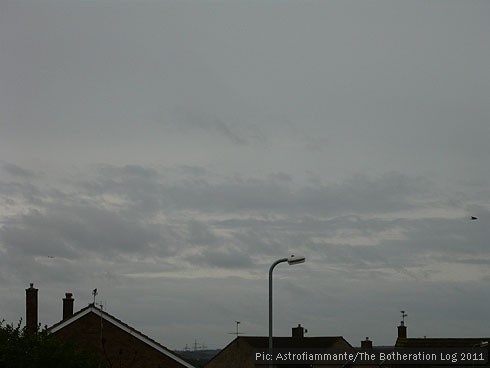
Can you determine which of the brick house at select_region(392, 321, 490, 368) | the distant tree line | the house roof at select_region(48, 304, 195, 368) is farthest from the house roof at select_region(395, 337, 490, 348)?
the distant tree line

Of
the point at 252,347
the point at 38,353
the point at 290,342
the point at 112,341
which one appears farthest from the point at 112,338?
the point at 290,342

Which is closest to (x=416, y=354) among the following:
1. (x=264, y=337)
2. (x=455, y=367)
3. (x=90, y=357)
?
(x=455, y=367)

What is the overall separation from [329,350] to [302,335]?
6.95 metres

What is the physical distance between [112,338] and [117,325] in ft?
2.61

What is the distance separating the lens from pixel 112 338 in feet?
161

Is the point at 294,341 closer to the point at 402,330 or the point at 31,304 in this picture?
the point at 402,330

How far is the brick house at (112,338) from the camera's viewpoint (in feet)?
160

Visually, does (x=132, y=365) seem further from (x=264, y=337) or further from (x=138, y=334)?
(x=264, y=337)

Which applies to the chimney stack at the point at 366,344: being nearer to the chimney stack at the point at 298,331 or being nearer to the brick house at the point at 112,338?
the chimney stack at the point at 298,331

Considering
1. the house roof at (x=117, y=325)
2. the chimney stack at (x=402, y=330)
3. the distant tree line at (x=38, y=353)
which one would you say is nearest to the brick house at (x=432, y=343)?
the chimney stack at (x=402, y=330)

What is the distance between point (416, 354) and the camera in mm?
82500

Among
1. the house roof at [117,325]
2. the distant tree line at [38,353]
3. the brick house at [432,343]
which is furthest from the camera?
the brick house at [432,343]

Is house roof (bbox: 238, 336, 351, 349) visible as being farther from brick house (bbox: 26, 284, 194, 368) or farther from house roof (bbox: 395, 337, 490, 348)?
brick house (bbox: 26, 284, 194, 368)

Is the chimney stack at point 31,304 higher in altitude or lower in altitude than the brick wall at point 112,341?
higher
